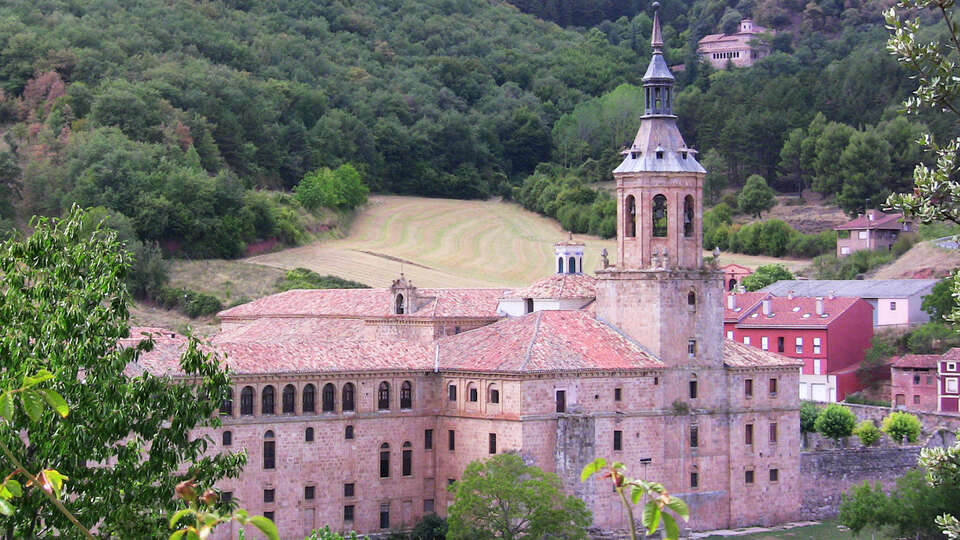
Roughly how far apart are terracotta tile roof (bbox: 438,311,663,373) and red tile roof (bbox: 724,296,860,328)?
22163 mm

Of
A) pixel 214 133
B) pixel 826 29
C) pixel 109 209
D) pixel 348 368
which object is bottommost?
pixel 348 368

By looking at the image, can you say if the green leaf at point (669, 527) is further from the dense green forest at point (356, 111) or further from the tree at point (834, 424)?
the dense green forest at point (356, 111)

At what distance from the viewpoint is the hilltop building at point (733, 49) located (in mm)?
170625

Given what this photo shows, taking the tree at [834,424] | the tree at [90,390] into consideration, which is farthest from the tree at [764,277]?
the tree at [90,390]

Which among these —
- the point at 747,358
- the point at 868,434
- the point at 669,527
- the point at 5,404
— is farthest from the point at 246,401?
the point at 669,527

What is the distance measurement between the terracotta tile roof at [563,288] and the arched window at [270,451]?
39.2 feet

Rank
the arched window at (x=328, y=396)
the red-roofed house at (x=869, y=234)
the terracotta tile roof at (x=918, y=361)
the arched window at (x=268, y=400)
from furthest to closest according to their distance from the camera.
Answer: the red-roofed house at (x=869, y=234)
the terracotta tile roof at (x=918, y=361)
the arched window at (x=328, y=396)
the arched window at (x=268, y=400)

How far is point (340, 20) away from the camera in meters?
156

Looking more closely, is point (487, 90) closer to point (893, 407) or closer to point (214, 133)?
point (214, 133)

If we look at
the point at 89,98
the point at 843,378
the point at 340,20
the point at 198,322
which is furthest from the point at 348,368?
the point at 340,20

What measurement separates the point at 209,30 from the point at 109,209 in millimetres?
50884

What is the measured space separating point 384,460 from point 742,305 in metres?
30.7

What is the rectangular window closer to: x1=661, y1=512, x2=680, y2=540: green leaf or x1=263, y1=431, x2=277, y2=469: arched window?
x1=263, y1=431, x2=277, y2=469: arched window

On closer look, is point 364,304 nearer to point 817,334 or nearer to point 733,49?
point 817,334
